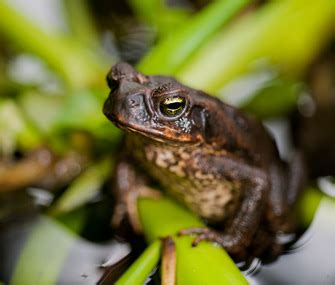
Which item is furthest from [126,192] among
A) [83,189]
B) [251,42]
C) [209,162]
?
[251,42]

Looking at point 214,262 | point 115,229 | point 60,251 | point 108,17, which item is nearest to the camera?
point 214,262

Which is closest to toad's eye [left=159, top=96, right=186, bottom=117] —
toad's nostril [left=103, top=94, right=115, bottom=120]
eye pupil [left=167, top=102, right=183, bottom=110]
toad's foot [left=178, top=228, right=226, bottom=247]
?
eye pupil [left=167, top=102, right=183, bottom=110]

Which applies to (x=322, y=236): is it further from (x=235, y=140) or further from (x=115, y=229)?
(x=115, y=229)

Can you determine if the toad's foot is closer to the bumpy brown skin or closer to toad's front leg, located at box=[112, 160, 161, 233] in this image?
the bumpy brown skin

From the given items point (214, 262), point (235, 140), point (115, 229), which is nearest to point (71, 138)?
point (115, 229)

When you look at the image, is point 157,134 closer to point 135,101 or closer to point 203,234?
point 135,101
